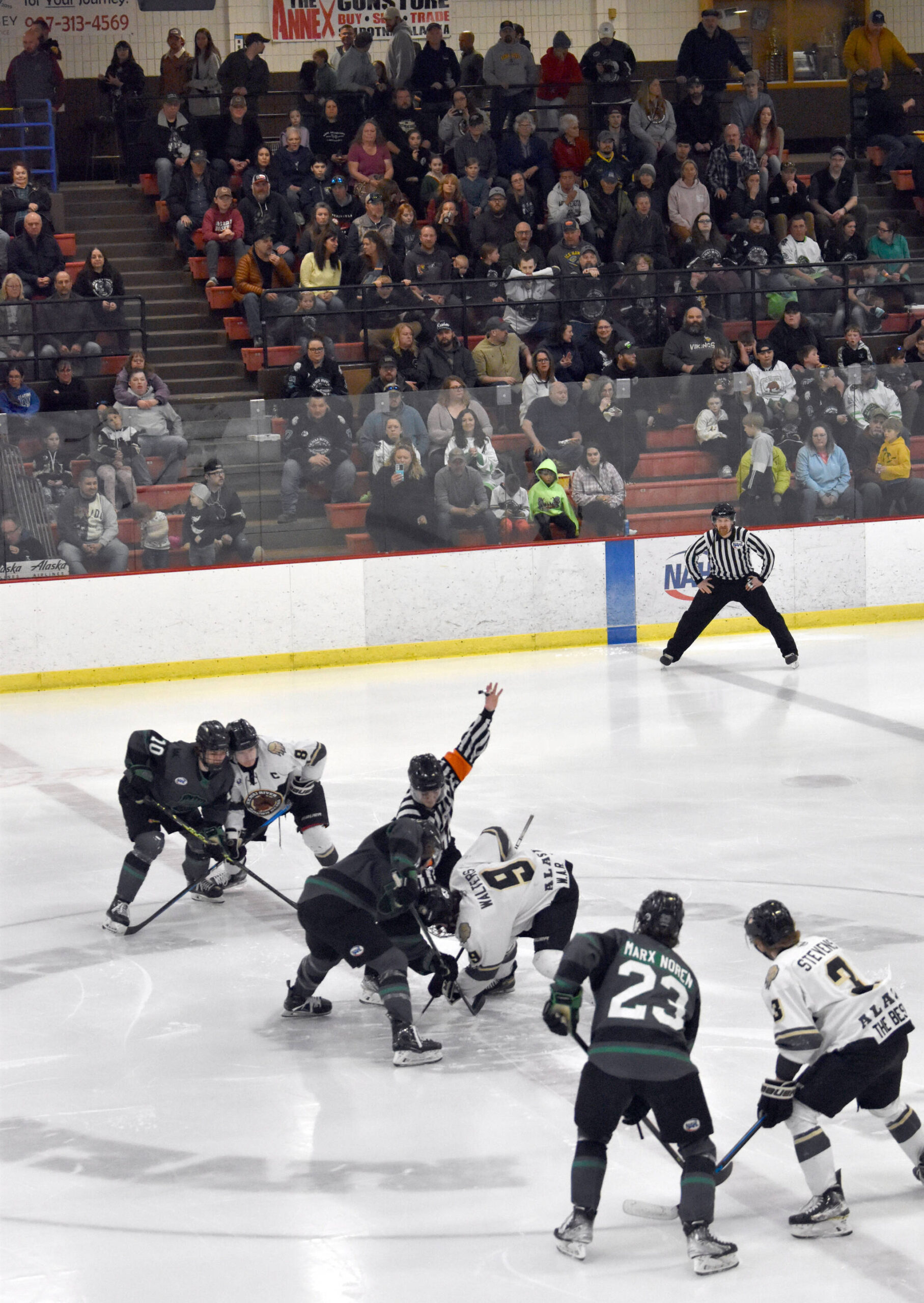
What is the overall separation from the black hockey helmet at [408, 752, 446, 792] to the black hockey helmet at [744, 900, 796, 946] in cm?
179

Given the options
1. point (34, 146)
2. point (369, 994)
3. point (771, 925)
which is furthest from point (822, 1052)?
point (34, 146)

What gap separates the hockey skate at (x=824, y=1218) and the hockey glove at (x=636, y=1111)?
0.48 metres

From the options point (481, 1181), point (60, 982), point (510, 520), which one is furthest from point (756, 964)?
point (510, 520)

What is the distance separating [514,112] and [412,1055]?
43.2 ft

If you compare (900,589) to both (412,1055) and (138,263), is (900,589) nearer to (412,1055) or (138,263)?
(138,263)

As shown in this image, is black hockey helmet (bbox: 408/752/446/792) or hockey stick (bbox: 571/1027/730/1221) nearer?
hockey stick (bbox: 571/1027/730/1221)

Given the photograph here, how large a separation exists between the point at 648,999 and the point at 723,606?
325 inches

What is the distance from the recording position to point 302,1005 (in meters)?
6.36

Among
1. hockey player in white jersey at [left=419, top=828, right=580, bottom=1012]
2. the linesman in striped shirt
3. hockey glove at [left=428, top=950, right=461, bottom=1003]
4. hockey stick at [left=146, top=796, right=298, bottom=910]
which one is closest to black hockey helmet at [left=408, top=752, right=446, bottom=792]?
the linesman in striped shirt

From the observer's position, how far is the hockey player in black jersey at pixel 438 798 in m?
6.24

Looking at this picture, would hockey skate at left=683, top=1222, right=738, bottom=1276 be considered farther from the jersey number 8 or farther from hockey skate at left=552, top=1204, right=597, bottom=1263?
the jersey number 8

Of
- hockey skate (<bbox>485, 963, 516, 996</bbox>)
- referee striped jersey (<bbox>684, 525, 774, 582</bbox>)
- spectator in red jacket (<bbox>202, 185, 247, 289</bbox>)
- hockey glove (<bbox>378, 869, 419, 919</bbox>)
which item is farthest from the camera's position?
spectator in red jacket (<bbox>202, 185, 247, 289</bbox>)

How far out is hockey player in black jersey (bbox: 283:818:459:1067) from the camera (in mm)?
5840

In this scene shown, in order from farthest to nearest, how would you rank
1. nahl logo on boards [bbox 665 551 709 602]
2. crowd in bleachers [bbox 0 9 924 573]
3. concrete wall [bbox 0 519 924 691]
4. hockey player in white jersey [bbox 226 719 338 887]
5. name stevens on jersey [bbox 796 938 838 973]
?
nahl logo on boards [bbox 665 551 709 602], crowd in bleachers [bbox 0 9 924 573], concrete wall [bbox 0 519 924 691], hockey player in white jersey [bbox 226 719 338 887], name stevens on jersey [bbox 796 938 838 973]
